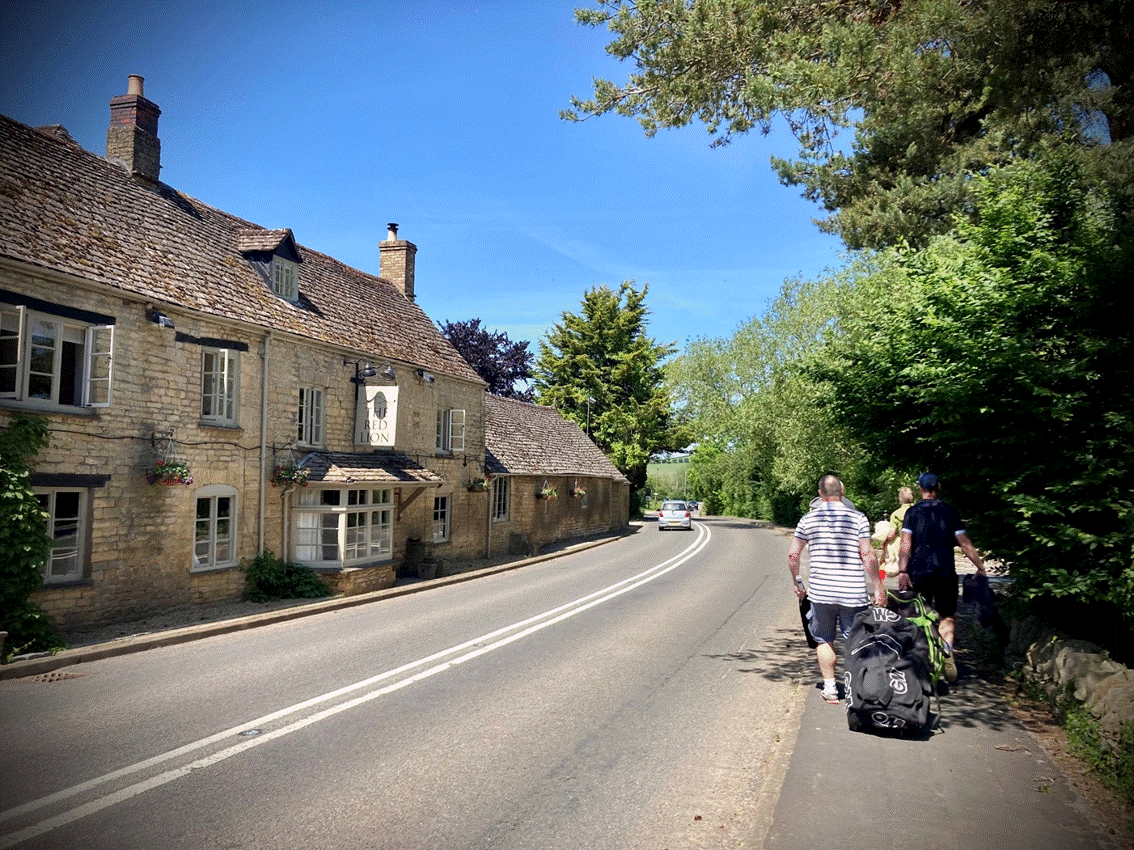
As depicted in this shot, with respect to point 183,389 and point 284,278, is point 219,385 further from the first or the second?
point 284,278

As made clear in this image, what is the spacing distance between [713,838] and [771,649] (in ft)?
19.9

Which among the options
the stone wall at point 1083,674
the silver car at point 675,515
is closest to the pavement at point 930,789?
the stone wall at point 1083,674

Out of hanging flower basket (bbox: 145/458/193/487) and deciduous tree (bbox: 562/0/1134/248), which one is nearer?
deciduous tree (bbox: 562/0/1134/248)

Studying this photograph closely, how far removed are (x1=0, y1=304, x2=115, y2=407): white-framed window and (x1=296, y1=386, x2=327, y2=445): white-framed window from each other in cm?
503

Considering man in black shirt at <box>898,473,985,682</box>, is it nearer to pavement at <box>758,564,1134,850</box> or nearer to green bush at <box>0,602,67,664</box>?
pavement at <box>758,564,1134,850</box>

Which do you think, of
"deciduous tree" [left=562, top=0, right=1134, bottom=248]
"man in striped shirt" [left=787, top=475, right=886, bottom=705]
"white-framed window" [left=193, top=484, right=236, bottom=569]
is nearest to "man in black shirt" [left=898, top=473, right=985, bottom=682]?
"man in striped shirt" [left=787, top=475, right=886, bottom=705]

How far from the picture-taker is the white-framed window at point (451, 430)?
24078 mm

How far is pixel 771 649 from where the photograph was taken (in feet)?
35.2

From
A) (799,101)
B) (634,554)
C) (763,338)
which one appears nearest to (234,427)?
(799,101)

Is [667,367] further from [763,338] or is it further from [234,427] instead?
[234,427]

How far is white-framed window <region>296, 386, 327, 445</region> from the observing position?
1789 centimetres

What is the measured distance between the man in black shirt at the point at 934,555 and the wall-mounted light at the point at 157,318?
12006mm

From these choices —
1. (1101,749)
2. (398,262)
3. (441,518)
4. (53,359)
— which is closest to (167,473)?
(53,359)

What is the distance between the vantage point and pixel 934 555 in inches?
315
